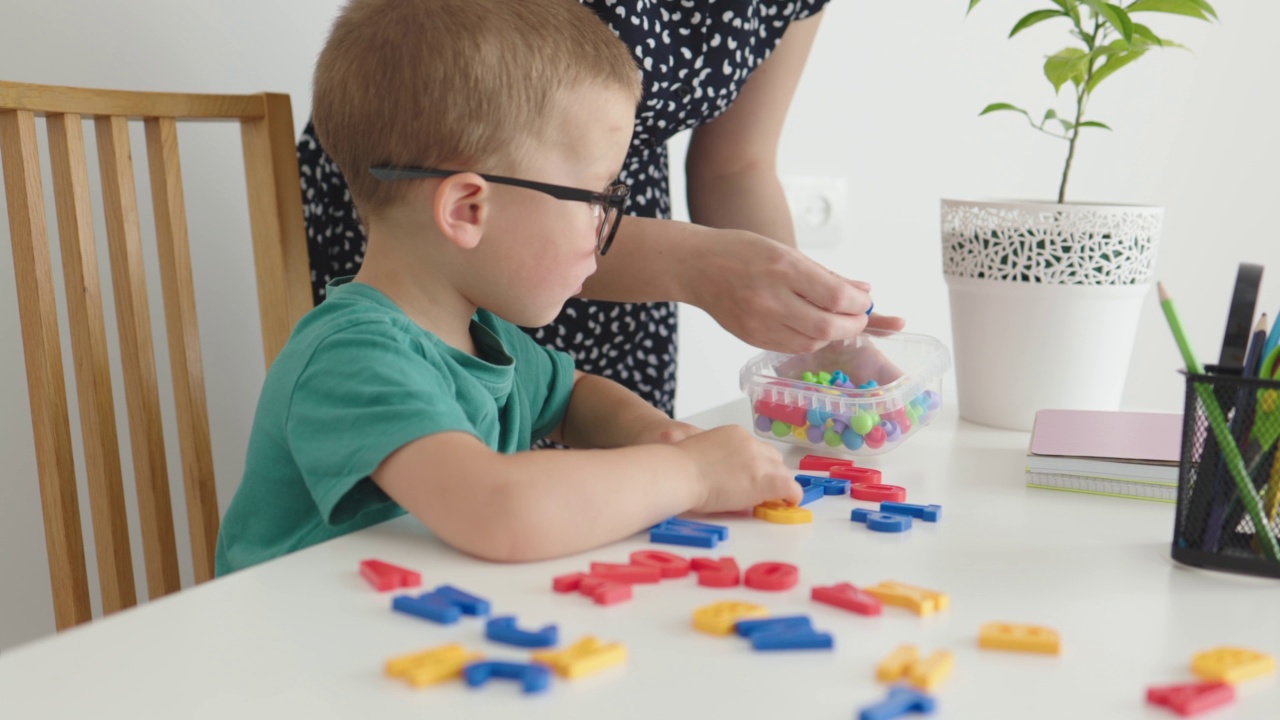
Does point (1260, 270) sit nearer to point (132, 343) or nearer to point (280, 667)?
point (280, 667)

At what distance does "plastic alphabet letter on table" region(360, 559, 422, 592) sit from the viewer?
560 millimetres

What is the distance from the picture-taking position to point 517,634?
486mm

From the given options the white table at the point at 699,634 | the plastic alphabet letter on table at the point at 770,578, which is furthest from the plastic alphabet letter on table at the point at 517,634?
the plastic alphabet letter on table at the point at 770,578

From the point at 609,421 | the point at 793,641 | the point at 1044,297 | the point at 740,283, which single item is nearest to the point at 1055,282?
the point at 1044,297

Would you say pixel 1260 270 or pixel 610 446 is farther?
pixel 610 446

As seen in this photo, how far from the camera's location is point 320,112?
87 cm

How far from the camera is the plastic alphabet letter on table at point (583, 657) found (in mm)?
453

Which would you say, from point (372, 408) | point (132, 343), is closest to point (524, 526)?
point (372, 408)

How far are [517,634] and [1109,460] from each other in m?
0.49

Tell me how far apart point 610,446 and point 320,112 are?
0.35m

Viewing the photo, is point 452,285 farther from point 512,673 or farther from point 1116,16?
point 1116,16

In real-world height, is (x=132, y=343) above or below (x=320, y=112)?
below

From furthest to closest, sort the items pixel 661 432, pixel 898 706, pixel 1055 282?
pixel 1055 282 < pixel 661 432 < pixel 898 706

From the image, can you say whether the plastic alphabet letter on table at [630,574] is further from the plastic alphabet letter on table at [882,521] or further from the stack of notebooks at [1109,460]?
the stack of notebooks at [1109,460]
